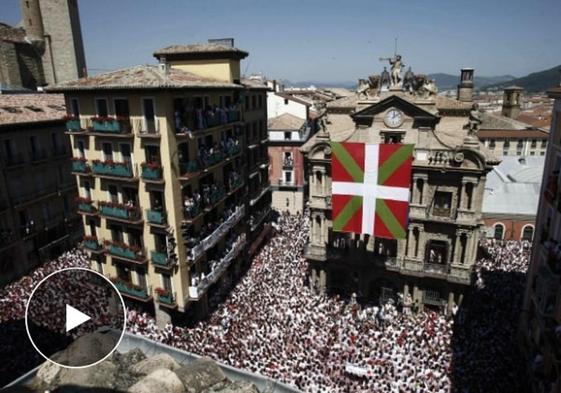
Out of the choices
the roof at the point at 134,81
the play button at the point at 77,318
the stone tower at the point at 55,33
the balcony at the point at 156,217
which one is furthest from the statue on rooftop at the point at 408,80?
the stone tower at the point at 55,33

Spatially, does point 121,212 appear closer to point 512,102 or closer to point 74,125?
point 74,125

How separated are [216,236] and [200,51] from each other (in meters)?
15.7

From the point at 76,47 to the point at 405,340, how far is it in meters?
62.2

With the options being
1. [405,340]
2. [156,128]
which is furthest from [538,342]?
[156,128]

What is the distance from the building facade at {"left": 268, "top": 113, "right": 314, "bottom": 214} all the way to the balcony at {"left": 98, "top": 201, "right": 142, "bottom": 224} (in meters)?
29.1

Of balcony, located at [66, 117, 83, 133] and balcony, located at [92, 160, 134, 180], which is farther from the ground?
balcony, located at [66, 117, 83, 133]

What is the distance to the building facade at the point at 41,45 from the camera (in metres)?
50.7

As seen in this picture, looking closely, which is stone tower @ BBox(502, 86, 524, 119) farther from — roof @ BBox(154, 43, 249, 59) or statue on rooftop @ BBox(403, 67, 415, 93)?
roof @ BBox(154, 43, 249, 59)

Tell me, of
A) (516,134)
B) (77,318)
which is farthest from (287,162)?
(516,134)

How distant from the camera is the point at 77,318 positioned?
1171cm

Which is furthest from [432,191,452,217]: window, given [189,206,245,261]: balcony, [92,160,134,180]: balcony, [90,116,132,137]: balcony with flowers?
[90,116,132,137]: balcony with flowers

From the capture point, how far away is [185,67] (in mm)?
33625

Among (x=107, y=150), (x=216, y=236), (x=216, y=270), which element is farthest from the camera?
(x=216, y=270)

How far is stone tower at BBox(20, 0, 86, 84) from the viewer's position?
5456cm
